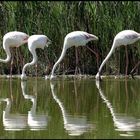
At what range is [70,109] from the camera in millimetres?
10984

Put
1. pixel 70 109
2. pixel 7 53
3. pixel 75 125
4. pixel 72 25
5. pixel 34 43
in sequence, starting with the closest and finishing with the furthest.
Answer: pixel 75 125 → pixel 70 109 → pixel 34 43 → pixel 7 53 → pixel 72 25

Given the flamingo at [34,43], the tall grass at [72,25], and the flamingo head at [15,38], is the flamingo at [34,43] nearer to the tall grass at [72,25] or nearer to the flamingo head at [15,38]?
the flamingo head at [15,38]

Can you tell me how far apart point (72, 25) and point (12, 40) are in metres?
1.90

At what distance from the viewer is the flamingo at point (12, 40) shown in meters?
17.0

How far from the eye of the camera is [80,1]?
17.6 metres

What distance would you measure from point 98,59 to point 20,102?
Answer: 18.8 ft

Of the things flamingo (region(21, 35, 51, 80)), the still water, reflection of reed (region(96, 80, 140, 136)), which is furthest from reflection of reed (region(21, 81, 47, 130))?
flamingo (region(21, 35, 51, 80))

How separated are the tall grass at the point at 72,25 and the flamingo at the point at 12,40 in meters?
0.51

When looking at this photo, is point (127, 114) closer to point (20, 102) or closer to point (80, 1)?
point (20, 102)

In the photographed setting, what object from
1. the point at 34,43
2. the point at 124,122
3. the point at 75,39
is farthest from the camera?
the point at 34,43

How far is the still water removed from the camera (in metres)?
8.48

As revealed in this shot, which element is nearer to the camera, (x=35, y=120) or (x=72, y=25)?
(x=35, y=120)

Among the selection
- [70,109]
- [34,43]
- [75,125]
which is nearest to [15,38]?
[34,43]

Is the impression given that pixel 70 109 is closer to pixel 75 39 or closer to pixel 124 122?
pixel 124 122
